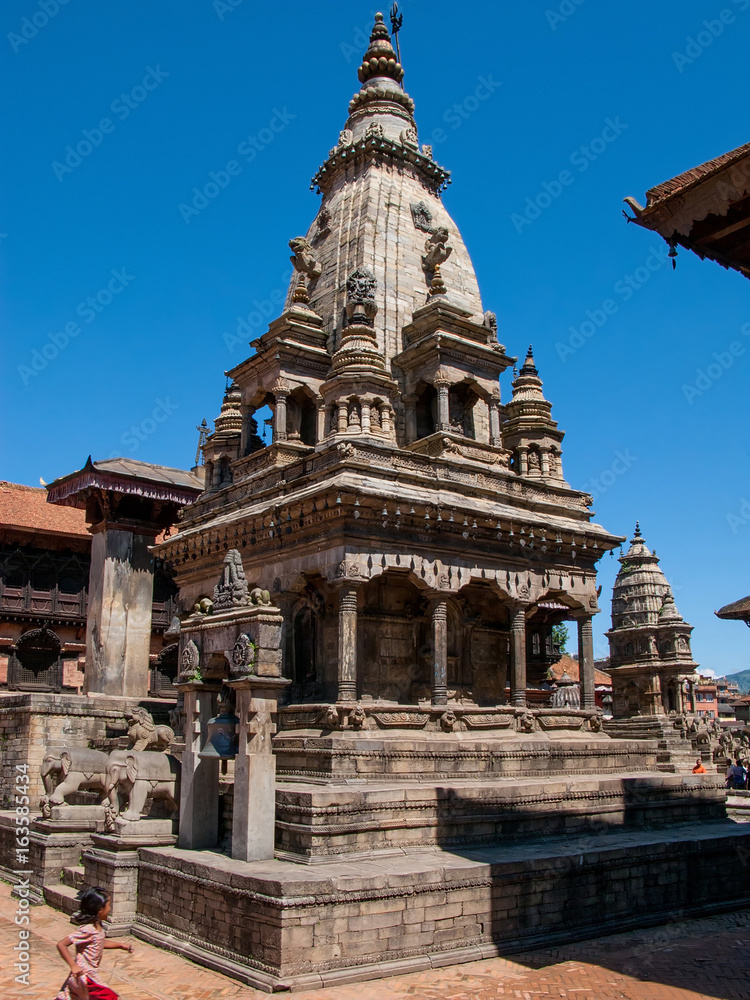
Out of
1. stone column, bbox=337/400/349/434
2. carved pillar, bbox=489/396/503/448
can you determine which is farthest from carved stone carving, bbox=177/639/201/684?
carved pillar, bbox=489/396/503/448

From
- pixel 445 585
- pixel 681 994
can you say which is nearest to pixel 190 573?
pixel 445 585

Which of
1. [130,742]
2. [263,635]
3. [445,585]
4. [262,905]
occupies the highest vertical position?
[445,585]

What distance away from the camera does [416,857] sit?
499 inches

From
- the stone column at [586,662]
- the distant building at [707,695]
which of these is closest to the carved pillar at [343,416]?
the stone column at [586,662]

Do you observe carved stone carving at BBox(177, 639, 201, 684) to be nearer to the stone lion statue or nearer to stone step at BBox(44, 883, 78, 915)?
the stone lion statue

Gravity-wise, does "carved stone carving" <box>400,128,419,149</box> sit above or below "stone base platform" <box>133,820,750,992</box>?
above

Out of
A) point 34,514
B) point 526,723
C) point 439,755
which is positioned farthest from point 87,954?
point 34,514

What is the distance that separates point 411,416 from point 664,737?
1640 centimetres

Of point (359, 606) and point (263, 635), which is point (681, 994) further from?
point (359, 606)

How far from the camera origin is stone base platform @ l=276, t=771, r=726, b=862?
12680 millimetres

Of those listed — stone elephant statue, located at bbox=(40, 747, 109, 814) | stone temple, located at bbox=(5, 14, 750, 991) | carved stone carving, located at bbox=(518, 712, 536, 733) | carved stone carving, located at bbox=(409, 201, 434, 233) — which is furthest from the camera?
carved stone carving, located at bbox=(409, 201, 434, 233)

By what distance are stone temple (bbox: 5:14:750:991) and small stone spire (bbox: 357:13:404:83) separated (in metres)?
0.17

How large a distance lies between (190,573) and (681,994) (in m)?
16.9

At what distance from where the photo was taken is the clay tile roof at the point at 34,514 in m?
34.2
